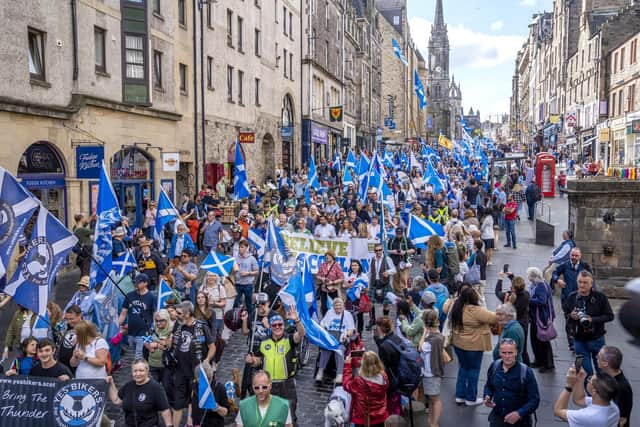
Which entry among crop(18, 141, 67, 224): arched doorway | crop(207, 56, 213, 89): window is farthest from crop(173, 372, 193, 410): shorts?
crop(207, 56, 213, 89): window

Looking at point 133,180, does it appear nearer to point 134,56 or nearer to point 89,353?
point 134,56

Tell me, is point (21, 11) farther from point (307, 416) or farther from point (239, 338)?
point (307, 416)

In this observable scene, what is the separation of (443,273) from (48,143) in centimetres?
1207

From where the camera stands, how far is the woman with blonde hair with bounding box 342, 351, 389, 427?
21.0 ft

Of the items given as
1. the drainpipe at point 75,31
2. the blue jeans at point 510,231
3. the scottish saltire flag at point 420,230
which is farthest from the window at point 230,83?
the scottish saltire flag at point 420,230

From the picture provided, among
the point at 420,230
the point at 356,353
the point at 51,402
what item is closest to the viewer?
the point at 51,402

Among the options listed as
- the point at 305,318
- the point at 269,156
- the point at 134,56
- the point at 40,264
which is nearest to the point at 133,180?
the point at 134,56

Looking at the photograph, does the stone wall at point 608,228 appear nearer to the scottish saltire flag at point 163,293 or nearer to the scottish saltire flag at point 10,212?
the scottish saltire flag at point 163,293

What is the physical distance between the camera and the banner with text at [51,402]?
20.0 ft

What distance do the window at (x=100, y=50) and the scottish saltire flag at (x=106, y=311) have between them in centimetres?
1303

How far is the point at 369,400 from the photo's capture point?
646cm

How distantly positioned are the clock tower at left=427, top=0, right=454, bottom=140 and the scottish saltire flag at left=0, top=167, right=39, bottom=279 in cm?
14395

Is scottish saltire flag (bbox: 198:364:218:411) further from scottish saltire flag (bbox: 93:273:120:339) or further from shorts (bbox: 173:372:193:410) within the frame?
scottish saltire flag (bbox: 93:273:120:339)

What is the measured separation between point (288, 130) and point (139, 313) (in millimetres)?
30960
